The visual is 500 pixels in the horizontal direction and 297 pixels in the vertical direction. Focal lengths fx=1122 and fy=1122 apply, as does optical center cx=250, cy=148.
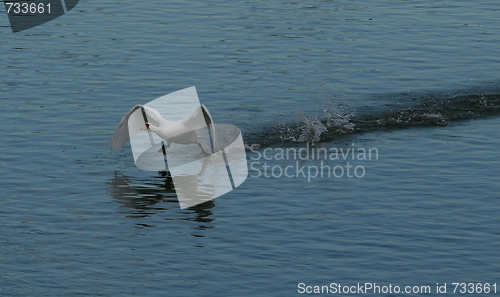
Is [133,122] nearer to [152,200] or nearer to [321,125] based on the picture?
[152,200]

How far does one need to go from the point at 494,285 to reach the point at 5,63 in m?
21.8

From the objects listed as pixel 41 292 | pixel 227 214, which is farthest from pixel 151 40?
pixel 41 292

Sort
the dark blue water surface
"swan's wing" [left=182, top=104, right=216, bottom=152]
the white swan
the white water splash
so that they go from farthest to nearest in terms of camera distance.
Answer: the white water splash
the white swan
"swan's wing" [left=182, top=104, right=216, bottom=152]
the dark blue water surface

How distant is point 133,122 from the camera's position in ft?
90.7

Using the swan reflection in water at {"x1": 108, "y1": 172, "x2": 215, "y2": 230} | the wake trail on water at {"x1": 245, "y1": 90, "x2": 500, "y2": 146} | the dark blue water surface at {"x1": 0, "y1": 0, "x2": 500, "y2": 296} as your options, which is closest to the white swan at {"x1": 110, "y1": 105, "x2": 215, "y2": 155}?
the dark blue water surface at {"x1": 0, "y1": 0, "x2": 500, "y2": 296}

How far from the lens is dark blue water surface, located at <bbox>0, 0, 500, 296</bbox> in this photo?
2194 centimetres

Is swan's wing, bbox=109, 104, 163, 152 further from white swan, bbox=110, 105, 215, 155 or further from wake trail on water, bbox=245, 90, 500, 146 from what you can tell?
wake trail on water, bbox=245, 90, 500, 146

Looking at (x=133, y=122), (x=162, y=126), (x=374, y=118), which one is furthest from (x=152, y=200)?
(x=374, y=118)

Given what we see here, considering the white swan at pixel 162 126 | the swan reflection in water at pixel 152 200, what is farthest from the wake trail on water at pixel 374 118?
the swan reflection in water at pixel 152 200

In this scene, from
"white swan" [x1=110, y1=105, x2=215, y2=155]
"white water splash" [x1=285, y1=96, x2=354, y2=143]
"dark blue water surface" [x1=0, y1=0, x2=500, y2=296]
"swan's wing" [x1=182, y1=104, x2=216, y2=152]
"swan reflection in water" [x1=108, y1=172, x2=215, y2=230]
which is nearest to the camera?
"dark blue water surface" [x1=0, y1=0, x2=500, y2=296]

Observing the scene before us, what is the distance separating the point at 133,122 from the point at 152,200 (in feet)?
9.07

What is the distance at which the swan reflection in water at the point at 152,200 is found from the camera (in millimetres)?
24750

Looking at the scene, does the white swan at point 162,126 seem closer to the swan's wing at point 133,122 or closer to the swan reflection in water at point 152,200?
the swan's wing at point 133,122

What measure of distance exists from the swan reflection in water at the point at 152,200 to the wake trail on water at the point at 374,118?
12.3 feet
